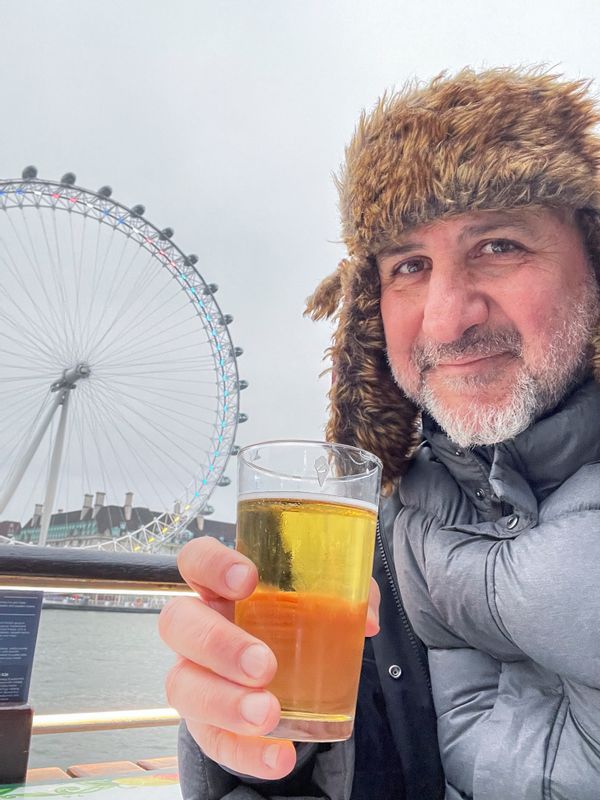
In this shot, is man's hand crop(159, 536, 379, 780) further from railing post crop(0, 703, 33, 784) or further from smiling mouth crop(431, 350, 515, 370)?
railing post crop(0, 703, 33, 784)

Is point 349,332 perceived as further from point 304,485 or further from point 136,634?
point 136,634

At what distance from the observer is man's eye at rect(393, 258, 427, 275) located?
1114 millimetres

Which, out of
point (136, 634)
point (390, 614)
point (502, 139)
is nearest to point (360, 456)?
point (390, 614)

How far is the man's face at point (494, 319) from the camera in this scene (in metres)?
1.03

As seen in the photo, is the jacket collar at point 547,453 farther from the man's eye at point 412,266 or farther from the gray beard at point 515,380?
the man's eye at point 412,266

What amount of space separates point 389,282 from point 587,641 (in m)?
0.64

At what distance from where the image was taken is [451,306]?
1.02m

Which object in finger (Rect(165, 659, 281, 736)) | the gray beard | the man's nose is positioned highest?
the man's nose

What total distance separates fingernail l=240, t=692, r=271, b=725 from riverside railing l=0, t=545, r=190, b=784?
1.13 metres

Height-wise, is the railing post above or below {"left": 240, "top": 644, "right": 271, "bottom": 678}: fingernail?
below

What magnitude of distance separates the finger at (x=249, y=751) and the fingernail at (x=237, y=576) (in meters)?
0.14

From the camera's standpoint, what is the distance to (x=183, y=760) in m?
0.76

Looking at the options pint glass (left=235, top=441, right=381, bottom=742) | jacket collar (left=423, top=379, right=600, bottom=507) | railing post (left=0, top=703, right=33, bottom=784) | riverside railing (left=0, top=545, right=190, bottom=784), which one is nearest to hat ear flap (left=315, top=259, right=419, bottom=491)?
jacket collar (left=423, top=379, right=600, bottom=507)

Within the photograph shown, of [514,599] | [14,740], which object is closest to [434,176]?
[514,599]
